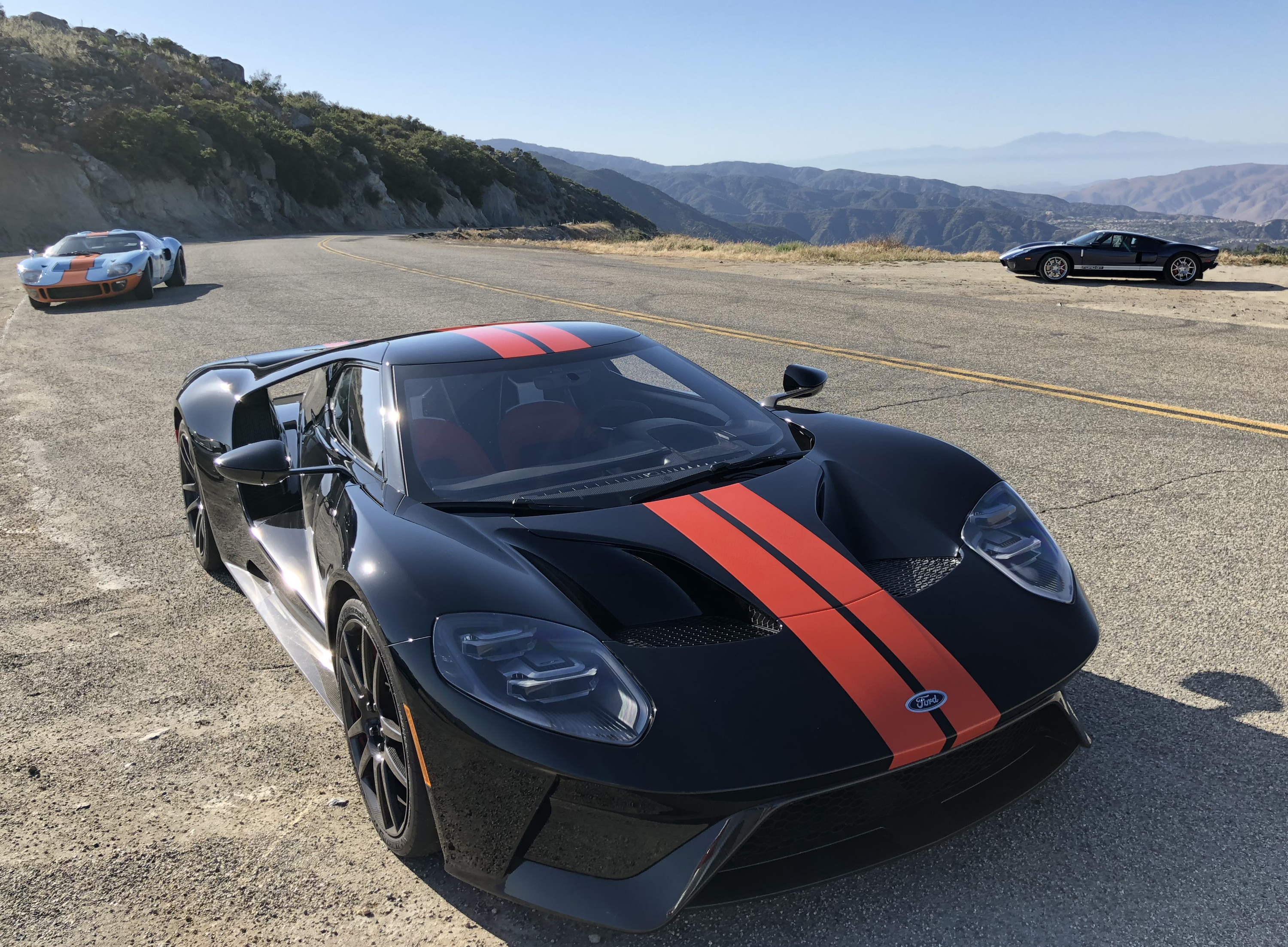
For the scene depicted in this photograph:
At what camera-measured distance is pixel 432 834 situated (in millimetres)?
2275

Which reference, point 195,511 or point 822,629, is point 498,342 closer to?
point 822,629

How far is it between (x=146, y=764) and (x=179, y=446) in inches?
88.4

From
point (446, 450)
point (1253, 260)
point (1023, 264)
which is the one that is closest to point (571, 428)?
point (446, 450)

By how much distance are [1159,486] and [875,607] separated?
3.51m

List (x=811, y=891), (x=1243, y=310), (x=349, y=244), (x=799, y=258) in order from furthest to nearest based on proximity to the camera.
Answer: (x=349, y=244), (x=799, y=258), (x=1243, y=310), (x=811, y=891)

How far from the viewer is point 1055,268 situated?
58.4 ft

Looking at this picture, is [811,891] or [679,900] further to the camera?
[811,891]

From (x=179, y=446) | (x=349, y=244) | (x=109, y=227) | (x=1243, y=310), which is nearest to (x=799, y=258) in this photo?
(x=1243, y=310)

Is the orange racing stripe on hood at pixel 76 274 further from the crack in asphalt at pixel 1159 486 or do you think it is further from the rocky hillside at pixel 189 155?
the rocky hillside at pixel 189 155

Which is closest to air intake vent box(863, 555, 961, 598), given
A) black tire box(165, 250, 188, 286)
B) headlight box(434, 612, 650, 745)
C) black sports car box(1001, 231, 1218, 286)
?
headlight box(434, 612, 650, 745)

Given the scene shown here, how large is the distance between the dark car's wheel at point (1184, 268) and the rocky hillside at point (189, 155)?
1721 inches

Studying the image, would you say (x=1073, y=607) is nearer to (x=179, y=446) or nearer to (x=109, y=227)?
(x=179, y=446)

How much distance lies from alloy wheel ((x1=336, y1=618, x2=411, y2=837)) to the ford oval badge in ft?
3.90

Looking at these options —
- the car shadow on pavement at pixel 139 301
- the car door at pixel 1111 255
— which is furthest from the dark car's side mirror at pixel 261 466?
the car door at pixel 1111 255
